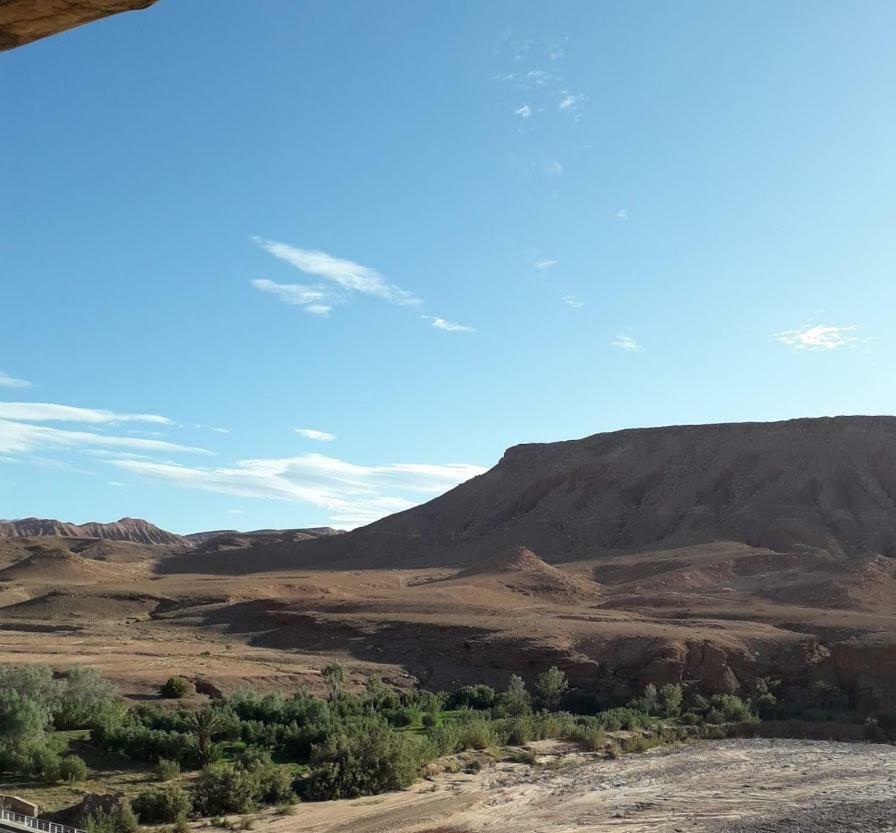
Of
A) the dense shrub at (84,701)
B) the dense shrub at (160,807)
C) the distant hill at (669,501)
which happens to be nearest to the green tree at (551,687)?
the dense shrub at (84,701)

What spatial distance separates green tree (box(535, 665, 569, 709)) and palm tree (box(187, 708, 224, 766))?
1169 cm

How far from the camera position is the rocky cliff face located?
3.11 metres

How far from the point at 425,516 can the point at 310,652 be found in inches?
2309

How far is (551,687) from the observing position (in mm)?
28109

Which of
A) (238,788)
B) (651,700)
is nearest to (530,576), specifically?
(651,700)

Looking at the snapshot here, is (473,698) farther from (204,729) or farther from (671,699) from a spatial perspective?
(204,729)

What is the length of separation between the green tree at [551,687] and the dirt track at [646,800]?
222 inches

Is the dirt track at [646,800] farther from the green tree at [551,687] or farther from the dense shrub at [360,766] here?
the green tree at [551,687]

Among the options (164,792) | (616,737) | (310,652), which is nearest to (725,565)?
(310,652)

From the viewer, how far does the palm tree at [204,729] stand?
716 inches

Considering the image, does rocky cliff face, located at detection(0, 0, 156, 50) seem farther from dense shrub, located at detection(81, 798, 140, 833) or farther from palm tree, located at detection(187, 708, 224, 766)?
palm tree, located at detection(187, 708, 224, 766)

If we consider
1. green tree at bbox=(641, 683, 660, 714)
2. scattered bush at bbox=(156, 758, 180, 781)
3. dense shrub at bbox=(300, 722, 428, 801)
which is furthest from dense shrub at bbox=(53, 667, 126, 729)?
green tree at bbox=(641, 683, 660, 714)

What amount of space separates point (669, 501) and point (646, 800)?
6157 centimetres


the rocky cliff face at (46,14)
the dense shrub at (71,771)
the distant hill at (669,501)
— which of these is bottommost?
the dense shrub at (71,771)
